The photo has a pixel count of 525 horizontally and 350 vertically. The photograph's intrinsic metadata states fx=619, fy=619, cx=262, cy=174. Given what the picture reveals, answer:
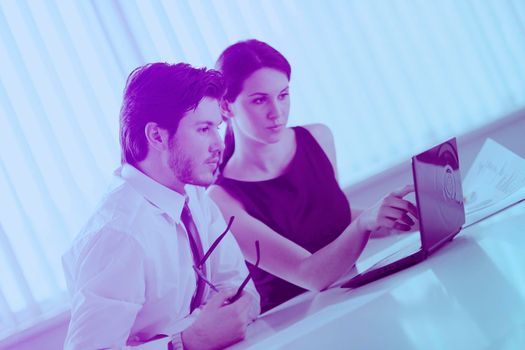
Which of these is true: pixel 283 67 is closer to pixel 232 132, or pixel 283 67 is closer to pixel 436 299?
pixel 232 132

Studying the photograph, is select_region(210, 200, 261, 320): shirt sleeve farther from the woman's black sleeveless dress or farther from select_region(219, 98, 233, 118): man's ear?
select_region(219, 98, 233, 118): man's ear

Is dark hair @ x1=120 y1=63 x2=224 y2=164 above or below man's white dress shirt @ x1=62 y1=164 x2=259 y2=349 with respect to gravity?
above

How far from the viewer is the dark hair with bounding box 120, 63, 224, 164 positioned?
4.60 ft

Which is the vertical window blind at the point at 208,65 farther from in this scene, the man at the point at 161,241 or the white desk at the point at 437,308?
the white desk at the point at 437,308

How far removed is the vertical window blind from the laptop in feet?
3.17

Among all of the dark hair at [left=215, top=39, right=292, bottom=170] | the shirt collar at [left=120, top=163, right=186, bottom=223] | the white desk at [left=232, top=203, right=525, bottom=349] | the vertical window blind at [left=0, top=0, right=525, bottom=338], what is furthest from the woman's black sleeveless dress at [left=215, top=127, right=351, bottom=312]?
the white desk at [left=232, top=203, right=525, bottom=349]


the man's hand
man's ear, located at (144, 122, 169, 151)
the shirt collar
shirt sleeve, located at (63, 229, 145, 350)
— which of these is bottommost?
the man's hand

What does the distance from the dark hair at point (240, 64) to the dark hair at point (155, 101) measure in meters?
0.34

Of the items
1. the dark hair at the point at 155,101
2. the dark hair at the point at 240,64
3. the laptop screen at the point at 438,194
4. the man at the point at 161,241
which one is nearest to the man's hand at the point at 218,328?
the man at the point at 161,241

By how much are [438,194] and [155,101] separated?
2.14 feet

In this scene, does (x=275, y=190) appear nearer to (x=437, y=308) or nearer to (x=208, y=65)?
(x=208, y=65)

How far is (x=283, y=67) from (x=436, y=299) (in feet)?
4.04

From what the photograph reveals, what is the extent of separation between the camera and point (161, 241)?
1.32m

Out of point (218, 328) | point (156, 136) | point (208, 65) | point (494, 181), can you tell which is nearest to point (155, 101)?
point (156, 136)
